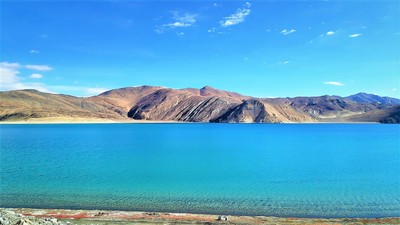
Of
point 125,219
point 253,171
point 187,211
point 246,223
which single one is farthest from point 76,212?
point 253,171

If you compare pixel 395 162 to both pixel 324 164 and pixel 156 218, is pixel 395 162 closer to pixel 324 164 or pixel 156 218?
pixel 324 164

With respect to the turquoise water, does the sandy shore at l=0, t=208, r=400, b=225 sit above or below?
above

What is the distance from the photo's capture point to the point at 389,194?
27.8 m

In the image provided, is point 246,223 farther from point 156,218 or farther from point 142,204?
point 142,204

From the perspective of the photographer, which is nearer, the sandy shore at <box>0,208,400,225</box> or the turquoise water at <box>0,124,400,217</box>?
the sandy shore at <box>0,208,400,225</box>

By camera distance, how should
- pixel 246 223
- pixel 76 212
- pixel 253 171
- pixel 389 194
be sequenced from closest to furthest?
1. pixel 246 223
2. pixel 76 212
3. pixel 389 194
4. pixel 253 171

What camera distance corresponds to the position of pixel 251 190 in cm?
2878

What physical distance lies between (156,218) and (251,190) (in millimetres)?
11475

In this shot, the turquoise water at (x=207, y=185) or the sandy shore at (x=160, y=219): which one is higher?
the sandy shore at (x=160, y=219)

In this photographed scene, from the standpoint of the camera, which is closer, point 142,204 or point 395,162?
point 142,204

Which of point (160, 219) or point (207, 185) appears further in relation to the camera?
point (207, 185)

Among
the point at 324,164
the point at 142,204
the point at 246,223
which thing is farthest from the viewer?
the point at 324,164

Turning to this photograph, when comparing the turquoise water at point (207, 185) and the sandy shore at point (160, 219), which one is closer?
the sandy shore at point (160, 219)

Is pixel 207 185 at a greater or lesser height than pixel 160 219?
lesser
